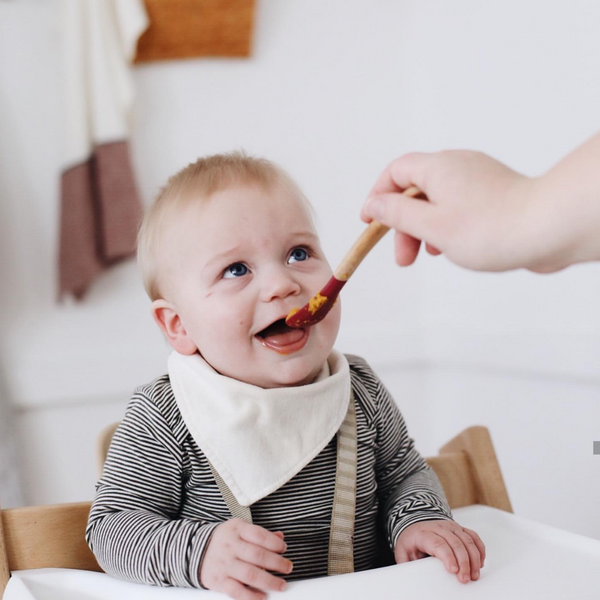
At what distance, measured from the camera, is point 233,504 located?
2.30 ft

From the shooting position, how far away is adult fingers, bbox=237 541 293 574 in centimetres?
58

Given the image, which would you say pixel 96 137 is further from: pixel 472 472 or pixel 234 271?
pixel 472 472

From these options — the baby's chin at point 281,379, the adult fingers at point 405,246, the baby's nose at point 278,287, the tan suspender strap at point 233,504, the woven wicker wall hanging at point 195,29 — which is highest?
the woven wicker wall hanging at point 195,29

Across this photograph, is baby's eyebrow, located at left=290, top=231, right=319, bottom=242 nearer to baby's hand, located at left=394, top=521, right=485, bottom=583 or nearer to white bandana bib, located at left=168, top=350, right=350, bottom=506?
white bandana bib, located at left=168, top=350, right=350, bottom=506

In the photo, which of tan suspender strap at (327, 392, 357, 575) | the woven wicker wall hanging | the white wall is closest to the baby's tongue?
tan suspender strap at (327, 392, 357, 575)

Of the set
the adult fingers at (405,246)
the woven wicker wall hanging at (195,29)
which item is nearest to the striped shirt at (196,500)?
the adult fingers at (405,246)

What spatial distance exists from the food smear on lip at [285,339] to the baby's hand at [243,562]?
0.57 ft

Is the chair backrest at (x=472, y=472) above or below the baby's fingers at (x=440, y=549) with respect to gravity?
below

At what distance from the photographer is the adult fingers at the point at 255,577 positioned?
56 centimetres

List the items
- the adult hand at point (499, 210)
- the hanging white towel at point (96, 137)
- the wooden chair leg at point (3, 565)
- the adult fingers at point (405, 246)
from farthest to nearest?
the hanging white towel at point (96, 137) → the wooden chair leg at point (3, 565) → the adult fingers at point (405, 246) → the adult hand at point (499, 210)

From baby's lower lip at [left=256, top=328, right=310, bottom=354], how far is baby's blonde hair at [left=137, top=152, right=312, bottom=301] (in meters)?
0.15

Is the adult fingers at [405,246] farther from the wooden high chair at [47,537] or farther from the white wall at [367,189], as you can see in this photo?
the white wall at [367,189]

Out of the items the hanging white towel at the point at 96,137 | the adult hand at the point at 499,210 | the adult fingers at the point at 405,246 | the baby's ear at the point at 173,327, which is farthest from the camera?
the hanging white towel at the point at 96,137

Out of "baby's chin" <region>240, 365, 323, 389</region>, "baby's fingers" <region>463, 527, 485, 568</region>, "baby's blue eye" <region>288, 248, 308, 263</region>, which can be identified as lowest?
"baby's fingers" <region>463, 527, 485, 568</region>
